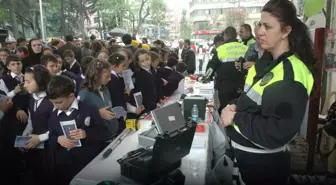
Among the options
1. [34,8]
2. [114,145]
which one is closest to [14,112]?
[114,145]

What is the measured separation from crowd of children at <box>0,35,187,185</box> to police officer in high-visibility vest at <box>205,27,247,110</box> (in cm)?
137

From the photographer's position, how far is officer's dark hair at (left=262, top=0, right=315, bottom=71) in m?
1.47

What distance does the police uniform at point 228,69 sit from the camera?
4.46 metres

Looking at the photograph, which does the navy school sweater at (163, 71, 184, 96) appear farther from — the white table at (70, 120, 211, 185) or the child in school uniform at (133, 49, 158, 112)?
the white table at (70, 120, 211, 185)

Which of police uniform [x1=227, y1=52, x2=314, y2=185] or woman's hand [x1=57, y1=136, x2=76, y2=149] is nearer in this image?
police uniform [x1=227, y1=52, x2=314, y2=185]

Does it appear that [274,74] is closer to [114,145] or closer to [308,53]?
[308,53]

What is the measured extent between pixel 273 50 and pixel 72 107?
5.09 ft

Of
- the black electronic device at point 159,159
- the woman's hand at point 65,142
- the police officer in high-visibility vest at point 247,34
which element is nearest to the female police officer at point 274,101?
the black electronic device at point 159,159

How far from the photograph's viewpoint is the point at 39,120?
2.45 metres

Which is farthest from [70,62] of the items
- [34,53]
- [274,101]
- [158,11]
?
[158,11]

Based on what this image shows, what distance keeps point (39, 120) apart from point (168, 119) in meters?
1.19

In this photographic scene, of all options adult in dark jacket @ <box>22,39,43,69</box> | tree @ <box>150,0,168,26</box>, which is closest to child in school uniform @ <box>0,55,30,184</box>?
adult in dark jacket @ <box>22,39,43,69</box>

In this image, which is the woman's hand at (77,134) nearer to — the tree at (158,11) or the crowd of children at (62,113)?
the crowd of children at (62,113)

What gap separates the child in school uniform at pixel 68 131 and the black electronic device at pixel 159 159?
0.59m
